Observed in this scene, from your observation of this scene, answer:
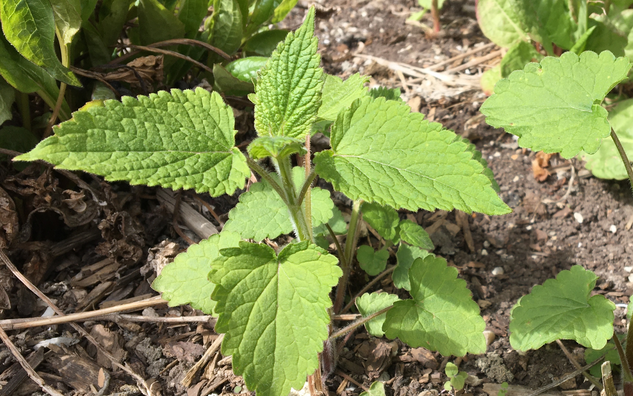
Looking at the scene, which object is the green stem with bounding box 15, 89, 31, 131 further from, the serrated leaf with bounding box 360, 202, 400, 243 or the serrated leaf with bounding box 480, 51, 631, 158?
the serrated leaf with bounding box 480, 51, 631, 158

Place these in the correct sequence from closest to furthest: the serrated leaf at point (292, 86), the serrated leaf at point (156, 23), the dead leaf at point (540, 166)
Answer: the serrated leaf at point (292, 86)
the serrated leaf at point (156, 23)
the dead leaf at point (540, 166)

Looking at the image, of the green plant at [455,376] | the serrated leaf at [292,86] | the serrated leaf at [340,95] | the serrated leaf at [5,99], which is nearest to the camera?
the serrated leaf at [292,86]

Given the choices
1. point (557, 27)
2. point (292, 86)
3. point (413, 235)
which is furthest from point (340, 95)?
point (557, 27)

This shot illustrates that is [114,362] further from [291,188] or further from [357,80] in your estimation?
[357,80]

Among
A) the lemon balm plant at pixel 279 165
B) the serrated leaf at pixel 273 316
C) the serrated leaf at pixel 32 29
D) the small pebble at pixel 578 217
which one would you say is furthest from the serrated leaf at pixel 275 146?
the small pebble at pixel 578 217

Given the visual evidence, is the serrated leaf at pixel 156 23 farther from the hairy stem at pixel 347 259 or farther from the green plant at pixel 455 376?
the green plant at pixel 455 376

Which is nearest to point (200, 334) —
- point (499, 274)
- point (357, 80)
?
point (357, 80)

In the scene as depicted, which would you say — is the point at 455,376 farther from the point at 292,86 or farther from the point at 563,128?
the point at 292,86
